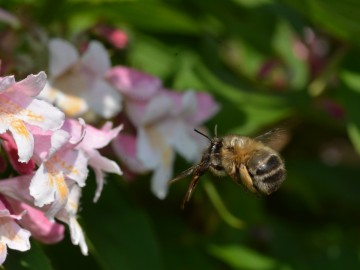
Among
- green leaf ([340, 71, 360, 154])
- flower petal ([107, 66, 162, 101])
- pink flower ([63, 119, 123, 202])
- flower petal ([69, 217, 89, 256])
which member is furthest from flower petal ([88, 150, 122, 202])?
green leaf ([340, 71, 360, 154])

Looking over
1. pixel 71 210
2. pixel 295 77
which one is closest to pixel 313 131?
pixel 295 77

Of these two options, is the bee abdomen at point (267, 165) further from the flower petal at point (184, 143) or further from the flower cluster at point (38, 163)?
the flower petal at point (184, 143)

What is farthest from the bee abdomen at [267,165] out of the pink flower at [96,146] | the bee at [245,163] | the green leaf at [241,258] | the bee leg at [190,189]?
the green leaf at [241,258]

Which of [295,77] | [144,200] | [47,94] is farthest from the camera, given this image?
[295,77]

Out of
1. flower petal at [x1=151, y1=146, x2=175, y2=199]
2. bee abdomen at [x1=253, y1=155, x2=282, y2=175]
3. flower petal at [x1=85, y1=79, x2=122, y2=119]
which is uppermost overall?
bee abdomen at [x1=253, y1=155, x2=282, y2=175]

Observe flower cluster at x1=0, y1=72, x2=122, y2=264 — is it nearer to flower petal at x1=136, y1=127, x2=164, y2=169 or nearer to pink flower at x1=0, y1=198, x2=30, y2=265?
pink flower at x1=0, y1=198, x2=30, y2=265

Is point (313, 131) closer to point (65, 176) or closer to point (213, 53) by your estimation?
point (213, 53)
